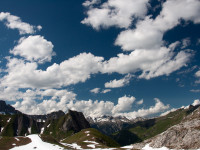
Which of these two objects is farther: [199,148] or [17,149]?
[17,149]

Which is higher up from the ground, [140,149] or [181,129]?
[181,129]

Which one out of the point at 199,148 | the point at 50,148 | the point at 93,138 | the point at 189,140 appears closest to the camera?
the point at 199,148

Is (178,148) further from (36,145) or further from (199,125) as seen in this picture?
(36,145)

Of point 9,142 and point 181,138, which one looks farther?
point 9,142

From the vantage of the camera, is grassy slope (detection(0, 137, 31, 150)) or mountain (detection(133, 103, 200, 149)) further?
grassy slope (detection(0, 137, 31, 150))

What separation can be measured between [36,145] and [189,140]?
2842 inches

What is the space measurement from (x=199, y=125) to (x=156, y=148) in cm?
2627

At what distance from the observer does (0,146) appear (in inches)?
3442

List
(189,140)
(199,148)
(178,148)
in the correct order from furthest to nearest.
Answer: (189,140) < (178,148) < (199,148)

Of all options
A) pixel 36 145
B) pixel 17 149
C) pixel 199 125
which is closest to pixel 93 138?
pixel 36 145

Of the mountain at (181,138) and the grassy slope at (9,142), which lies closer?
the mountain at (181,138)

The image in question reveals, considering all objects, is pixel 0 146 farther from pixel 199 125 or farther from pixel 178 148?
pixel 199 125

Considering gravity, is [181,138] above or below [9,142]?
above

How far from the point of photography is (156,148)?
278ft
